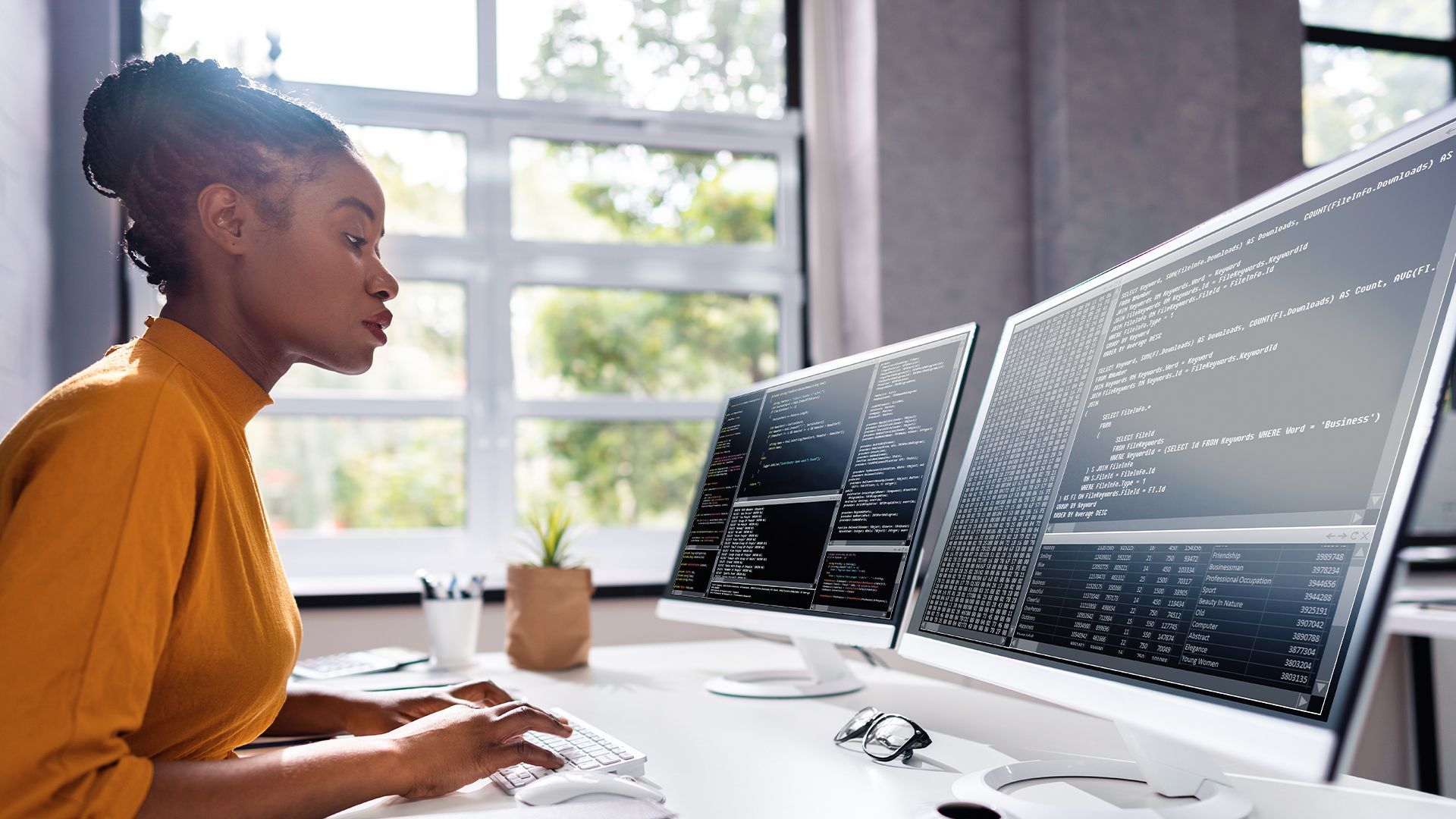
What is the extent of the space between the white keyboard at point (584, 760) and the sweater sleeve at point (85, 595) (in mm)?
323

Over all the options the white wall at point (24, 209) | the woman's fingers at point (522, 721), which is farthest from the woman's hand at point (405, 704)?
the white wall at point (24, 209)

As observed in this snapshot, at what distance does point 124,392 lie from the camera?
0.77m

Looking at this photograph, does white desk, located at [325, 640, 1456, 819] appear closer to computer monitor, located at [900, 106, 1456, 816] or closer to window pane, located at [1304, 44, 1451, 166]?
computer monitor, located at [900, 106, 1456, 816]

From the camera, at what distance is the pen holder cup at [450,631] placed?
5.70 ft

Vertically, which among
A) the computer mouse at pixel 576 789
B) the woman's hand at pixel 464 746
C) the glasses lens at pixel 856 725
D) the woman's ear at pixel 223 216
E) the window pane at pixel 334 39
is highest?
the window pane at pixel 334 39

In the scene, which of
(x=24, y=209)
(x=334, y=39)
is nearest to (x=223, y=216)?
(x=24, y=209)

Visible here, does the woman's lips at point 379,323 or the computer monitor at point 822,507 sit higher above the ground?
the woman's lips at point 379,323

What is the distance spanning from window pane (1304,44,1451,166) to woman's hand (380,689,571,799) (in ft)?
11.7

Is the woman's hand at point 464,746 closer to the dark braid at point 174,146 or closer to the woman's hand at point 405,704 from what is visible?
the woman's hand at point 405,704

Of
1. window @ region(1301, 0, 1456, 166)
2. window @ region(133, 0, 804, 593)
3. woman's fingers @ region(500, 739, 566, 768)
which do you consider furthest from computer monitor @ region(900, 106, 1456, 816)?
window @ region(1301, 0, 1456, 166)

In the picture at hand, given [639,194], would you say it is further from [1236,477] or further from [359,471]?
[1236,477]

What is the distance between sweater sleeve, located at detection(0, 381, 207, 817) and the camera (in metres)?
0.66

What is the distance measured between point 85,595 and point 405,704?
61cm

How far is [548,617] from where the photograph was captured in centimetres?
171
